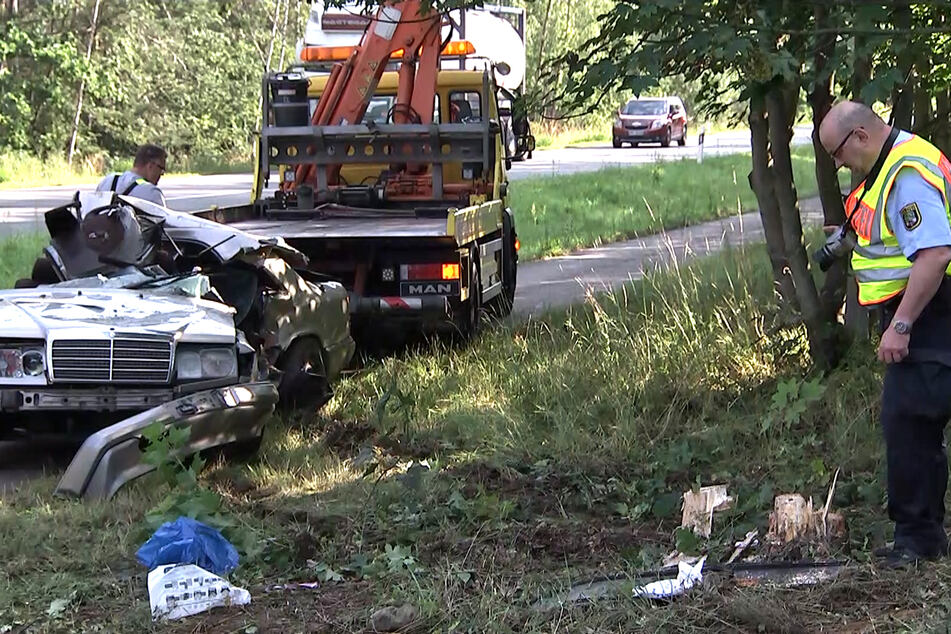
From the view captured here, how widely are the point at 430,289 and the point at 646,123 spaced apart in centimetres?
3085

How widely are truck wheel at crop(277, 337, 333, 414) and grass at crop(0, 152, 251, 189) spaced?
2102cm

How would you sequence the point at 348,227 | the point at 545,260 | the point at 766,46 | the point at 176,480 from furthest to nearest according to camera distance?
the point at 545,260
the point at 348,227
the point at 176,480
the point at 766,46

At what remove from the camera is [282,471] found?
245 inches

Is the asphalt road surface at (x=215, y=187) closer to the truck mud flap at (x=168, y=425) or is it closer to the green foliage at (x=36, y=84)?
the green foliage at (x=36, y=84)

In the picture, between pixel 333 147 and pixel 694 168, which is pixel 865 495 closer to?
pixel 333 147

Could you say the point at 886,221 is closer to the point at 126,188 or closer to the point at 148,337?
the point at 148,337

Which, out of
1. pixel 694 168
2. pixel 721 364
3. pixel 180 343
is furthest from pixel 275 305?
pixel 694 168

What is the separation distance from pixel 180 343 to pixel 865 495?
3.49 metres

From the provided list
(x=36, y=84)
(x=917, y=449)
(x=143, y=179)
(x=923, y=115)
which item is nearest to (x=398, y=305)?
(x=143, y=179)

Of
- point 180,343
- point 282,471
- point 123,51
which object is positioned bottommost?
point 282,471

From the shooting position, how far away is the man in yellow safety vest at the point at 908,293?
4.11 meters

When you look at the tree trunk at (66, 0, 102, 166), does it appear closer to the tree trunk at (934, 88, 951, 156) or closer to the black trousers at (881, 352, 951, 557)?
the tree trunk at (934, 88, 951, 156)

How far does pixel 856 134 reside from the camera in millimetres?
4297

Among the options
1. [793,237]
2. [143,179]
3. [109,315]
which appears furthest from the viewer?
[143,179]
